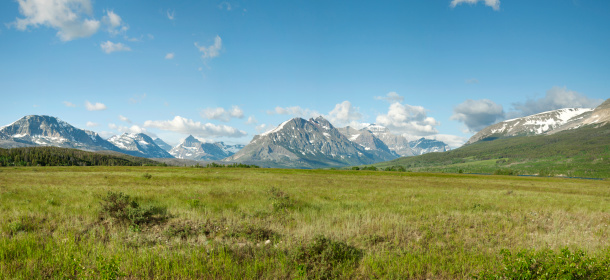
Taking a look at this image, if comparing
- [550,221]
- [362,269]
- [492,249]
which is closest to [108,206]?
[362,269]

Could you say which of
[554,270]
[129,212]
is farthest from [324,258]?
[129,212]

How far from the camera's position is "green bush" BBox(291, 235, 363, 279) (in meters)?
7.01

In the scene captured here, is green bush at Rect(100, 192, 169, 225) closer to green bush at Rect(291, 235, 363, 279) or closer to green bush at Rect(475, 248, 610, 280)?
green bush at Rect(291, 235, 363, 279)

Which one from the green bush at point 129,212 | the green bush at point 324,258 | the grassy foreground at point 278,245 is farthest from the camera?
the green bush at point 129,212

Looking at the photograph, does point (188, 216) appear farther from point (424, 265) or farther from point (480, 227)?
point (480, 227)

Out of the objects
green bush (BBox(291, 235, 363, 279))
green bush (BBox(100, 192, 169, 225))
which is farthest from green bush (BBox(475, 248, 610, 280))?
green bush (BBox(100, 192, 169, 225))

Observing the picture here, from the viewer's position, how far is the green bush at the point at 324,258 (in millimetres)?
7012

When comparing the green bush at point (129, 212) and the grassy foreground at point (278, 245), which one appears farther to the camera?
the green bush at point (129, 212)

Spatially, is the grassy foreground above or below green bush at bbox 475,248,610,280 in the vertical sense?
below

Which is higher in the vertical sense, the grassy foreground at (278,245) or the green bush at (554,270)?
the green bush at (554,270)

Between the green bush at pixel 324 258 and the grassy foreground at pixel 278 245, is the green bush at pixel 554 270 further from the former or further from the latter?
the green bush at pixel 324 258

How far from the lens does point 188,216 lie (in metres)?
12.2

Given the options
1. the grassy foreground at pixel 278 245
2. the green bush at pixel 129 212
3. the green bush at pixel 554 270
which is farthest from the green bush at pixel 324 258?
the green bush at pixel 129 212

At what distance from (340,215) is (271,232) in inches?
181
